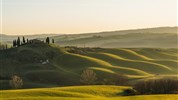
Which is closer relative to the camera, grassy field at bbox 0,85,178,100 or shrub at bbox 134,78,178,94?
grassy field at bbox 0,85,178,100

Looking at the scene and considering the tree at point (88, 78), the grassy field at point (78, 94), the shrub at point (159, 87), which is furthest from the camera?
the tree at point (88, 78)

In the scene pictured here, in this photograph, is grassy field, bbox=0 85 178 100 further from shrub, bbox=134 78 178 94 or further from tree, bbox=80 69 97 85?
tree, bbox=80 69 97 85

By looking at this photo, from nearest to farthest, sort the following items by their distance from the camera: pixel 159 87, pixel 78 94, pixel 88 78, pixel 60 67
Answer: pixel 78 94
pixel 159 87
pixel 88 78
pixel 60 67

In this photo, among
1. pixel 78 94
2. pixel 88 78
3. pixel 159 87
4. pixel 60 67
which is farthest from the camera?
pixel 60 67

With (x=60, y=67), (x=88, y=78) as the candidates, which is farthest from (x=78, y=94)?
(x=60, y=67)

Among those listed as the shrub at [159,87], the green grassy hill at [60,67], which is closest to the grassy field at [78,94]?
the shrub at [159,87]

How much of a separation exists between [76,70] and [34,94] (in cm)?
10125

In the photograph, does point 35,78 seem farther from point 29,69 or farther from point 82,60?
point 82,60

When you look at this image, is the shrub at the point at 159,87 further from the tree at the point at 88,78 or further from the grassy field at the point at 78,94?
the tree at the point at 88,78

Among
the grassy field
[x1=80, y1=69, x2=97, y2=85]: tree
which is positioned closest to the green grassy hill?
[x1=80, y1=69, x2=97, y2=85]: tree

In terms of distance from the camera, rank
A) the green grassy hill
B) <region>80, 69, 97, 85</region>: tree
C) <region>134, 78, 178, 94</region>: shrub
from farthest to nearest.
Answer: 1. the green grassy hill
2. <region>80, 69, 97, 85</region>: tree
3. <region>134, 78, 178, 94</region>: shrub

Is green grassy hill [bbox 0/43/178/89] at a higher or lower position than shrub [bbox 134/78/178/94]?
lower

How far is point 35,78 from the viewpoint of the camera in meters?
146

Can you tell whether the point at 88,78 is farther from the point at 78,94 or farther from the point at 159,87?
the point at 78,94
